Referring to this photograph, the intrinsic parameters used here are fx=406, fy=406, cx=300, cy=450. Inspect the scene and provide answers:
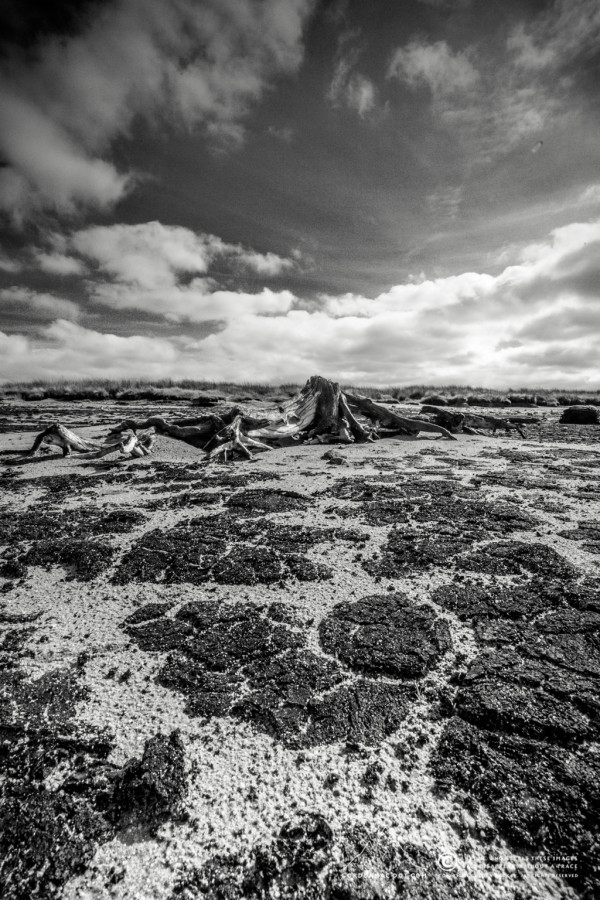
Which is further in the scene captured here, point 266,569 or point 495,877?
point 266,569

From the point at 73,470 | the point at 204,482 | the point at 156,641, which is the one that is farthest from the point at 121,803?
the point at 73,470

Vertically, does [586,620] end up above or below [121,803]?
above

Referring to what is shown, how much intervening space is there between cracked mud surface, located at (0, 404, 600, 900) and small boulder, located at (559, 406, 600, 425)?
10.8m

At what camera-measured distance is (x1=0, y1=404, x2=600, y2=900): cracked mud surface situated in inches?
39.6

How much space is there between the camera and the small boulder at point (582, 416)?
11828 mm

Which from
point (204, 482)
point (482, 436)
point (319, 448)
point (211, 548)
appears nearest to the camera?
point (211, 548)

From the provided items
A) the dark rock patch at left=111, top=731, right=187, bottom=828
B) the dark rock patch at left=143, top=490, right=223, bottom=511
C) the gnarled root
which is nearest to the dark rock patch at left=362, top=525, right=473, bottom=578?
the dark rock patch at left=111, top=731, right=187, bottom=828

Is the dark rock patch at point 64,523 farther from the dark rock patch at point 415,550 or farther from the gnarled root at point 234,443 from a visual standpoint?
the gnarled root at point 234,443

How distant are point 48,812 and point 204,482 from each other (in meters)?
3.58

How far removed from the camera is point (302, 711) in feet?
4.66

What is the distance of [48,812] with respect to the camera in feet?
3.65

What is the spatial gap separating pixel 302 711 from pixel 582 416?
44.4 ft

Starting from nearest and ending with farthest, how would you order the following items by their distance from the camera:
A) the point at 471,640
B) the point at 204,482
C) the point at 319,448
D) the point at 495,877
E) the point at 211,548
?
1. the point at 495,877
2. the point at 471,640
3. the point at 211,548
4. the point at 204,482
5. the point at 319,448

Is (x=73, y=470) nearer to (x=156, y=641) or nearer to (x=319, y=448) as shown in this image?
(x=319, y=448)
